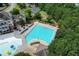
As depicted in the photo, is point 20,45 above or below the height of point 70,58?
above

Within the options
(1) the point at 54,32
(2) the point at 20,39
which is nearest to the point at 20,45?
(2) the point at 20,39

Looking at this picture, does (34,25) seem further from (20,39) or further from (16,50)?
(16,50)

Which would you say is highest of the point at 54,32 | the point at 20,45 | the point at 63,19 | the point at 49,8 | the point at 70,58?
the point at 49,8

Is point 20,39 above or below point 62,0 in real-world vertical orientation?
below

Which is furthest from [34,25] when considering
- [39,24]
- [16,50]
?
[16,50]

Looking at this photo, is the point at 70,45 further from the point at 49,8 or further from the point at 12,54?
the point at 12,54
